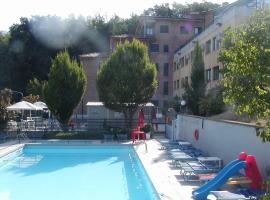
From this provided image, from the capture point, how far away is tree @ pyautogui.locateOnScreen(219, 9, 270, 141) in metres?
4.41

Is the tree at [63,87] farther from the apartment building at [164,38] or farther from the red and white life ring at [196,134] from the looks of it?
the apartment building at [164,38]

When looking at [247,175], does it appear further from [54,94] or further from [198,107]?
[54,94]

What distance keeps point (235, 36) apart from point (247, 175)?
6.70 metres

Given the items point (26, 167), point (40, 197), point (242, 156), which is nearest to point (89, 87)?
point (26, 167)

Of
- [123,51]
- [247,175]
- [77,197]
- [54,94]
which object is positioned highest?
[123,51]

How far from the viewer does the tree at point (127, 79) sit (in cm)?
2938

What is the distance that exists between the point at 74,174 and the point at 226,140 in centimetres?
664

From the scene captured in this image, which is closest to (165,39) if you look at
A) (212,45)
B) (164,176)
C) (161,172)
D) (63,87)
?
(212,45)

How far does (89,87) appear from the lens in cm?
4900

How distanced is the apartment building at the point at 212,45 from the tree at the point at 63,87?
8.20m

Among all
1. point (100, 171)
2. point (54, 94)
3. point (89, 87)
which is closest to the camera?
point (100, 171)

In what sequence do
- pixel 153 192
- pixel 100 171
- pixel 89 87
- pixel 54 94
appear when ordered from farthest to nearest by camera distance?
pixel 89 87 → pixel 54 94 → pixel 100 171 → pixel 153 192

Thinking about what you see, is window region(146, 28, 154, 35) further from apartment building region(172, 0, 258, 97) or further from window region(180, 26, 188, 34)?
apartment building region(172, 0, 258, 97)

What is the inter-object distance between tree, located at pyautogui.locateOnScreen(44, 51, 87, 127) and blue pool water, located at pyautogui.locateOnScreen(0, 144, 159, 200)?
21.4 ft
